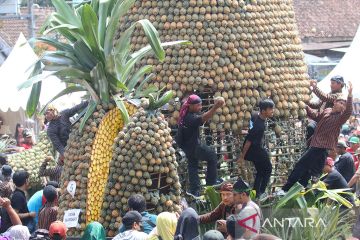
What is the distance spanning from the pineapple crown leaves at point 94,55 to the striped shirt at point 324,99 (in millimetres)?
2731

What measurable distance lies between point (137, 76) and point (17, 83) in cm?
1289

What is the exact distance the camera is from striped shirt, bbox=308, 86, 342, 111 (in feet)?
62.0

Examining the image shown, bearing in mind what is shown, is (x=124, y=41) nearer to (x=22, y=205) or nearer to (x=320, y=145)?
(x=22, y=205)

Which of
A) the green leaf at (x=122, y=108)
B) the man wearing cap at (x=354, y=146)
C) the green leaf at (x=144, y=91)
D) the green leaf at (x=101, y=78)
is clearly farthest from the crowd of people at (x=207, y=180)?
the man wearing cap at (x=354, y=146)

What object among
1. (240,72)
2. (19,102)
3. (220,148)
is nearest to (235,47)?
(240,72)

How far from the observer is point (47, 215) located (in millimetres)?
17219

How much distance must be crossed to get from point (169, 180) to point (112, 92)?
1.72 meters

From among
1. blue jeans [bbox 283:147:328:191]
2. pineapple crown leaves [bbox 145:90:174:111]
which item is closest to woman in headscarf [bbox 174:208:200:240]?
Answer: pineapple crown leaves [bbox 145:90:174:111]

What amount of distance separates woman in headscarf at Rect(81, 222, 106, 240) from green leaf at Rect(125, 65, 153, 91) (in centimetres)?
280

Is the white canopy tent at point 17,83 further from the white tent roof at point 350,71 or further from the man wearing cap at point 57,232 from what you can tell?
the man wearing cap at point 57,232

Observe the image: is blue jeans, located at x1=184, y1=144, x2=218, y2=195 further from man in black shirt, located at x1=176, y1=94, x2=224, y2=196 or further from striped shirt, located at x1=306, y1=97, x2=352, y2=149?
striped shirt, located at x1=306, y1=97, x2=352, y2=149

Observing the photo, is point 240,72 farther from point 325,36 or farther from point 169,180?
point 325,36

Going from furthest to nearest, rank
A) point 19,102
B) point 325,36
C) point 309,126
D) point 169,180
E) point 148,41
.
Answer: point 325,36, point 19,102, point 309,126, point 148,41, point 169,180

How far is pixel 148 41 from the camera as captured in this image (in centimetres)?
1786
